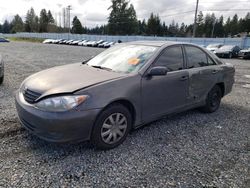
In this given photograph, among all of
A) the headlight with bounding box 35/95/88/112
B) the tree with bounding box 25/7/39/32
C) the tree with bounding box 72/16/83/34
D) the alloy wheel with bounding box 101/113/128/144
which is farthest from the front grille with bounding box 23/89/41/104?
the tree with bounding box 25/7/39/32

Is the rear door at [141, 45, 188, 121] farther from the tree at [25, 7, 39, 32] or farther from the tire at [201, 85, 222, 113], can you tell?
the tree at [25, 7, 39, 32]

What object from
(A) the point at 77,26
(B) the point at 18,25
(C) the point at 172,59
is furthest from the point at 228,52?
(B) the point at 18,25

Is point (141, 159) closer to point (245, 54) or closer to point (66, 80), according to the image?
point (66, 80)

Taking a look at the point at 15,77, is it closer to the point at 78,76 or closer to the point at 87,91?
the point at 78,76

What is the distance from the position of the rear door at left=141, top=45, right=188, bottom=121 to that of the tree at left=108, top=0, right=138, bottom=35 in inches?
2729

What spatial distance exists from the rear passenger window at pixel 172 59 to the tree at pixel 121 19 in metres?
69.2

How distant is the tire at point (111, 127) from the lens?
2801 mm

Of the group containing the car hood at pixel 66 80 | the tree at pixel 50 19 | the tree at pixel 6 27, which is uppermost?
the tree at pixel 50 19

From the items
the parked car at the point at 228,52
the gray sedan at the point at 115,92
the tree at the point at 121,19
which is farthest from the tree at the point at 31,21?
the gray sedan at the point at 115,92

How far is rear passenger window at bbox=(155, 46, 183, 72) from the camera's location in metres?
3.53

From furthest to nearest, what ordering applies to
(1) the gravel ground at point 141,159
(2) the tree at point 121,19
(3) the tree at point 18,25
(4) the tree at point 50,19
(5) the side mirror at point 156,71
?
1. (3) the tree at point 18,25
2. (4) the tree at point 50,19
3. (2) the tree at point 121,19
4. (5) the side mirror at point 156,71
5. (1) the gravel ground at point 141,159

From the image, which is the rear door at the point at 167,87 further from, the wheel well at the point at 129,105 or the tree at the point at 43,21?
the tree at the point at 43,21

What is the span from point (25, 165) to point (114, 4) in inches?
2950

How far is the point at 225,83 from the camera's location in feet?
16.1
